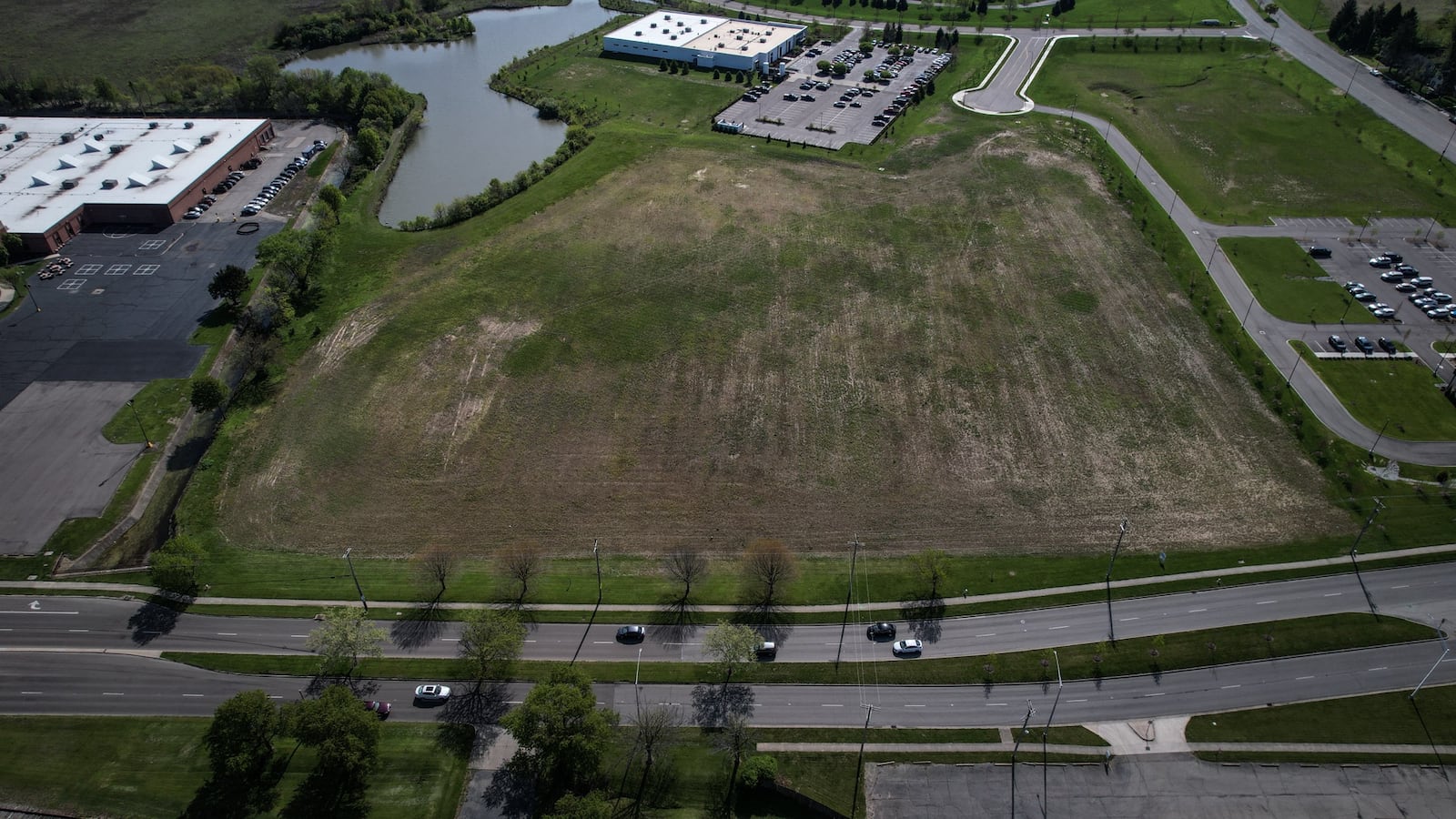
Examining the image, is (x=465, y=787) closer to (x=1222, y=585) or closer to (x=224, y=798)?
(x=224, y=798)

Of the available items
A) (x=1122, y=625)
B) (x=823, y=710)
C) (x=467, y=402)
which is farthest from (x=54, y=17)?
(x=1122, y=625)

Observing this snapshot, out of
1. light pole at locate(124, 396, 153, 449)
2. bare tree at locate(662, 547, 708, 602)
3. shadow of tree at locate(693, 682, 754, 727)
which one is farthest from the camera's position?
light pole at locate(124, 396, 153, 449)

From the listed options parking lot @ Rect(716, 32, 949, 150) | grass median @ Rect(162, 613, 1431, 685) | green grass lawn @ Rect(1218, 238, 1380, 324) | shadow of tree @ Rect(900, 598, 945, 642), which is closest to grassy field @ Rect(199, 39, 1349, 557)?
shadow of tree @ Rect(900, 598, 945, 642)

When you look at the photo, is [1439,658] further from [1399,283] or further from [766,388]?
[766,388]

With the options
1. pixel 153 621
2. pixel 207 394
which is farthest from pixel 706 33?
pixel 153 621

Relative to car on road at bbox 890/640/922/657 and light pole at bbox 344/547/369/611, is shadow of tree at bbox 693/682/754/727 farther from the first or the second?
light pole at bbox 344/547/369/611
